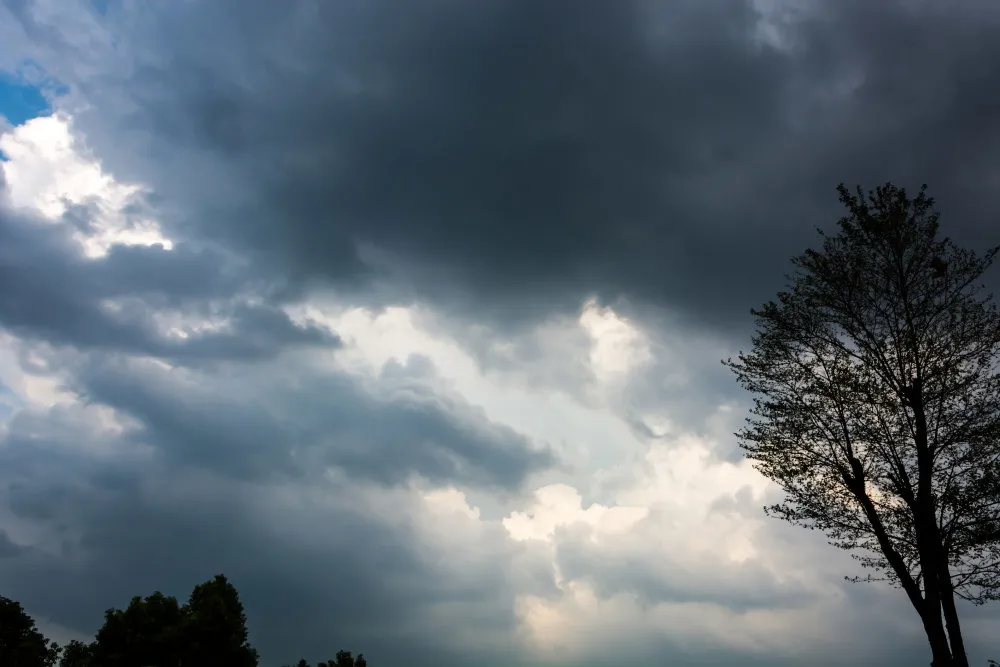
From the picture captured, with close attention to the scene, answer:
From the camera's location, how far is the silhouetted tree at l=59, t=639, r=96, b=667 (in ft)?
181

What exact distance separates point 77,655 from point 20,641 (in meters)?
11.2

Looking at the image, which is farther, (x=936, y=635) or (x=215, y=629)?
(x=215, y=629)

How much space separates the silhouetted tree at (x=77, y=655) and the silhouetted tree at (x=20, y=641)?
359cm

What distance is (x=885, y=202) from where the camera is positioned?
82.9ft

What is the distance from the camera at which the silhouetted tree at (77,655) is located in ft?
181

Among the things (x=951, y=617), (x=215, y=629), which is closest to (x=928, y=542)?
(x=951, y=617)

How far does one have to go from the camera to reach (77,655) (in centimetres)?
5900

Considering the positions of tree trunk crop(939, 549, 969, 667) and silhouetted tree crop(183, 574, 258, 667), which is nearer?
tree trunk crop(939, 549, 969, 667)

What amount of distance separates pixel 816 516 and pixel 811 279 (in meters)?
8.82

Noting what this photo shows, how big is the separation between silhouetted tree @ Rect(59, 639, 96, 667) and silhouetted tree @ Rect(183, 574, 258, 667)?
25.8ft

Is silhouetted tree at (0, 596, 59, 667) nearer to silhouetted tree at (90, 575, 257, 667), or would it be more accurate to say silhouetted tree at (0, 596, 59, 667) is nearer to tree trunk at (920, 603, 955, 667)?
silhouetted tree at (90, 575, 257, 667)

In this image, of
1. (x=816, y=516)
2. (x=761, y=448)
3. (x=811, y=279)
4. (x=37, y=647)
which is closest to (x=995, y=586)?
(x=816, y=516)

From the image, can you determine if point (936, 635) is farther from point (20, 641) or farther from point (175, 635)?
point (20, 641)

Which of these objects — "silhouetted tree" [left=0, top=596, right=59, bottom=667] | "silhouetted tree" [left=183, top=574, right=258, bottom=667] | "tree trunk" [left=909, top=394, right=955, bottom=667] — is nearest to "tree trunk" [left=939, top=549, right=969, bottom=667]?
"tree trunk" [left=909, top=394, right=955, bottom=667]
